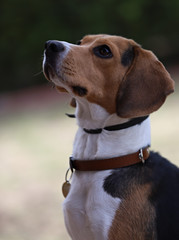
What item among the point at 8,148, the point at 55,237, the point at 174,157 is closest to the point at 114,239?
the point at 55,237

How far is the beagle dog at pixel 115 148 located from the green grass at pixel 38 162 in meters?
2.16

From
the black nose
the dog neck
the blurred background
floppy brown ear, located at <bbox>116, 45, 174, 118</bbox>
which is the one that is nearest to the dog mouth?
the black nose

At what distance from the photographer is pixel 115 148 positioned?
11.2ft

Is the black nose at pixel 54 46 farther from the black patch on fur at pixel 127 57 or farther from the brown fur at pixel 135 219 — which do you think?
the brown fur at pixel 135 219

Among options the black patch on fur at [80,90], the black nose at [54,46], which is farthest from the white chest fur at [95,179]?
the black nose at [54,46]

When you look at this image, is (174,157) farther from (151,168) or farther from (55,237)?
(151,168)

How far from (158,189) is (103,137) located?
0.52 meters

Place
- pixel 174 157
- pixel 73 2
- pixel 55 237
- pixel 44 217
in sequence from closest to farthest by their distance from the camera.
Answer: pixel 55 237 → pixel 44 217 → pixel 174 157 → pixel 73 2

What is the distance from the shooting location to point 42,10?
1164 centimetres

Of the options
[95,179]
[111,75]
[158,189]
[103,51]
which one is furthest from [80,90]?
[158,189]

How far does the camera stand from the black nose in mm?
3379

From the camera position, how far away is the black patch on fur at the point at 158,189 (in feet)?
11.0

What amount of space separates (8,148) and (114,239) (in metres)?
5.53

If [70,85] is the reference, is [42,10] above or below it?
above
